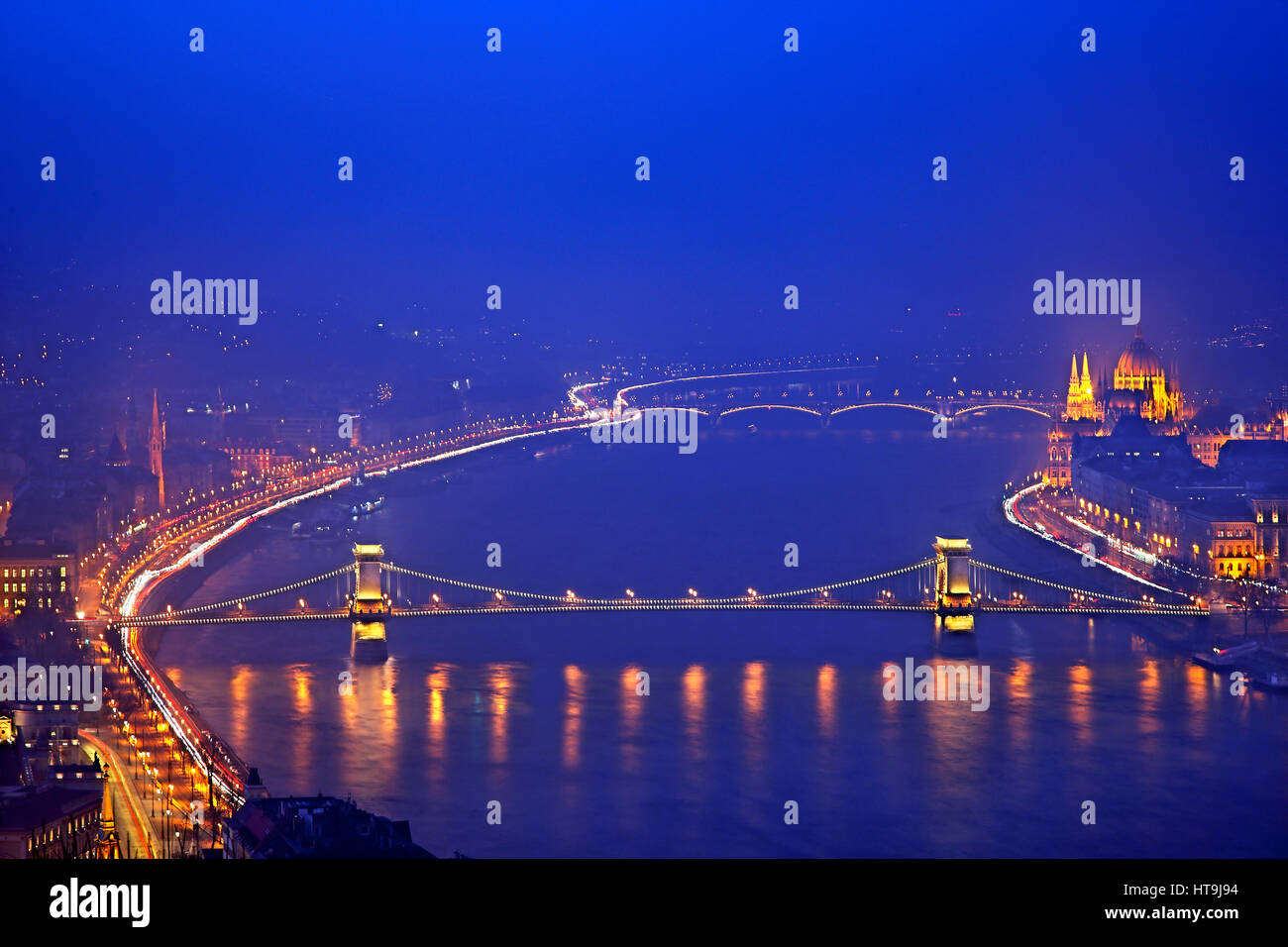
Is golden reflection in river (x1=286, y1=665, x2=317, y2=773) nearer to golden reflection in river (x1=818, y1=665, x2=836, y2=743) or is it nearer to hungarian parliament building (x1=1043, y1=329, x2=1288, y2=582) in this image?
golden reflection in river (x1=818, y1=665, x2=836, y2=743)

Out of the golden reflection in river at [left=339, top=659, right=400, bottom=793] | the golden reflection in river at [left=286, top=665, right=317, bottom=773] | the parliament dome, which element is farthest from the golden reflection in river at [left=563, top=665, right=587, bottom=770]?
the parliament dome

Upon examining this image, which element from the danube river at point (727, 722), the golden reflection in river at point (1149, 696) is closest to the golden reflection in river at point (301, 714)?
the danube river at point (727, 722)

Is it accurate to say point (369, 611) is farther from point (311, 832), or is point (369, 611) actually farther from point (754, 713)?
point (311, 832)

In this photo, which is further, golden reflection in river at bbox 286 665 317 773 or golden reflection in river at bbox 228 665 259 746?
golden reflection in river at bbox 228 665 259 746

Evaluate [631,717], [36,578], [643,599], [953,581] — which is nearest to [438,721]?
[631,717]

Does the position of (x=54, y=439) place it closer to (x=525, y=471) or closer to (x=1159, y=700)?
(x=525, y=471)
